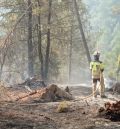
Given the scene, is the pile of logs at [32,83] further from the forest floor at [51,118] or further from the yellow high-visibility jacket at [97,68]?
the forest floor at [51,118]

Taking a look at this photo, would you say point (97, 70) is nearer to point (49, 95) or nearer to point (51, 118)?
point (49, 95)

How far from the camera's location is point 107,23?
13688 cm

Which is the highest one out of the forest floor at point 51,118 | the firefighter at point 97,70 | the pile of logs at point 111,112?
the firefighter at point 97,70

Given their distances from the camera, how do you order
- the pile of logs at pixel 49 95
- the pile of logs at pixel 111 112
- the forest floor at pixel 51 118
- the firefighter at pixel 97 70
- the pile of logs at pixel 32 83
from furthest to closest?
the pile of logs at pixel 32 83
the firefighter at pixel 97 70
the pile of logs at pixel 49 95
the pile of logs at pixel 111 112
the forest floor at pixel 51 118

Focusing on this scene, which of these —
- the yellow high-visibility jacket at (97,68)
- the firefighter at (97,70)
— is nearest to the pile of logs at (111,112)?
the firefighter at (97,70)

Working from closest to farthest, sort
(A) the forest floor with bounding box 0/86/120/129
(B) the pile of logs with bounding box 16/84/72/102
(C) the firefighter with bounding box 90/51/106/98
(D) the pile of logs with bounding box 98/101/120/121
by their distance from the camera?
(A) the forest floor with bounding box 0/86/120/129, (D) the pile of logs with bounding box 98/101/120/121, (B) the pile of logs with bounding box 16/84/72/102, (C) the firefighter with bounding box 90/51/106/98

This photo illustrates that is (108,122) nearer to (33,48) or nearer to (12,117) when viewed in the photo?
(12,117)

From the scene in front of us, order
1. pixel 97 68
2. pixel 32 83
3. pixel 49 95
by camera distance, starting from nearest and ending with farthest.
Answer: pixel 49 95 < pixel 97 68 < pixel 32 83

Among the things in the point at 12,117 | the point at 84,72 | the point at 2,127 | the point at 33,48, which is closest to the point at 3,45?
the point at 12,117

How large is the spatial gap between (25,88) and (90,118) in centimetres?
1156

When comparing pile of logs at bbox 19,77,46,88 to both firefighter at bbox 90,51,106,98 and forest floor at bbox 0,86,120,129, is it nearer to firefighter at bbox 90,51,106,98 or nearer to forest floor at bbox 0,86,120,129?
firefighter at bbox 90,51,106,98

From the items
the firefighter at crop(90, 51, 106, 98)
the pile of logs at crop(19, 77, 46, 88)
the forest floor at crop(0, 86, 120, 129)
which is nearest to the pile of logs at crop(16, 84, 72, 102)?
the firefighter at crop(90, 51, 106, 98)

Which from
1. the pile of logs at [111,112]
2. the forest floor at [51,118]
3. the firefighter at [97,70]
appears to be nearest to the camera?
the forest floor at [51,118]

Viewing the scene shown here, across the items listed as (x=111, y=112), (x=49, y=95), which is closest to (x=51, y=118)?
(x=111, y=112)
